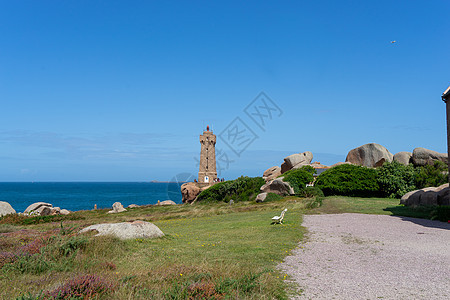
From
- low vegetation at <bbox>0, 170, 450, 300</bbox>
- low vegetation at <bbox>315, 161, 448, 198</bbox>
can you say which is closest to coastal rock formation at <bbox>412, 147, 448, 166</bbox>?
low vegetation at <bbox>315, 161, 448, 198</bbox>

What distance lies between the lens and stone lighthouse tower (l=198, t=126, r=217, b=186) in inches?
2655

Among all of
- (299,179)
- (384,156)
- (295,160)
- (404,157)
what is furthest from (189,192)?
(404,157)

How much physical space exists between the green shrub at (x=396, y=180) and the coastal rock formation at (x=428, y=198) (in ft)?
27.4

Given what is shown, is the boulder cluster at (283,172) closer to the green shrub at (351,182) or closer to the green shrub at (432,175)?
the green shrub at (351,182)

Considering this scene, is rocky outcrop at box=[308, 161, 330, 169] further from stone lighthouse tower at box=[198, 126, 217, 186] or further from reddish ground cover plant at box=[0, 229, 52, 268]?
reddish ground cover plant at box=[0, 229, 52, 268]

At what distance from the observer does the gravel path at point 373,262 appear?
23.2ft

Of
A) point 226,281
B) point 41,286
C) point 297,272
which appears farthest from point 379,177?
point 41,286

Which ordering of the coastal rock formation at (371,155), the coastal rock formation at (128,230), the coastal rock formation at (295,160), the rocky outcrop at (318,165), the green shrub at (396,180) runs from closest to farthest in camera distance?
the coastal rock formation at (128,230), the green shrub at (396,180), the coastal rock formation at (371,155), the coastal rock formation at (295,160), the rocky outcrop at (318,165)

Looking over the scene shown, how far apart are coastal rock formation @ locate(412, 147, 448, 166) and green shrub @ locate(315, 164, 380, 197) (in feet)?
17.7

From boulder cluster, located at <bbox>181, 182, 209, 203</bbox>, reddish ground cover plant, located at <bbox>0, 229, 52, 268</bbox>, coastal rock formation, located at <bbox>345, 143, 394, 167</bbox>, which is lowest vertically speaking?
boulder cluster, located at <bbox>181, 182, 209, 203</bbox>

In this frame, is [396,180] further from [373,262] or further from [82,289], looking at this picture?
[82,289]

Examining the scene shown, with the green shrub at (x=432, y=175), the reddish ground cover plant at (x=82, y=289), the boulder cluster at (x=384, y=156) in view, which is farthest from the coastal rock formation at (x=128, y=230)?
the boulder cluster at (x=384, y=156)

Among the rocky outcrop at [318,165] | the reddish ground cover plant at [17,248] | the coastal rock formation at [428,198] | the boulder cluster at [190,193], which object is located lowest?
the boulder cluster at [190,193]

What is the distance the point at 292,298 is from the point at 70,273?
5532 millimetres
